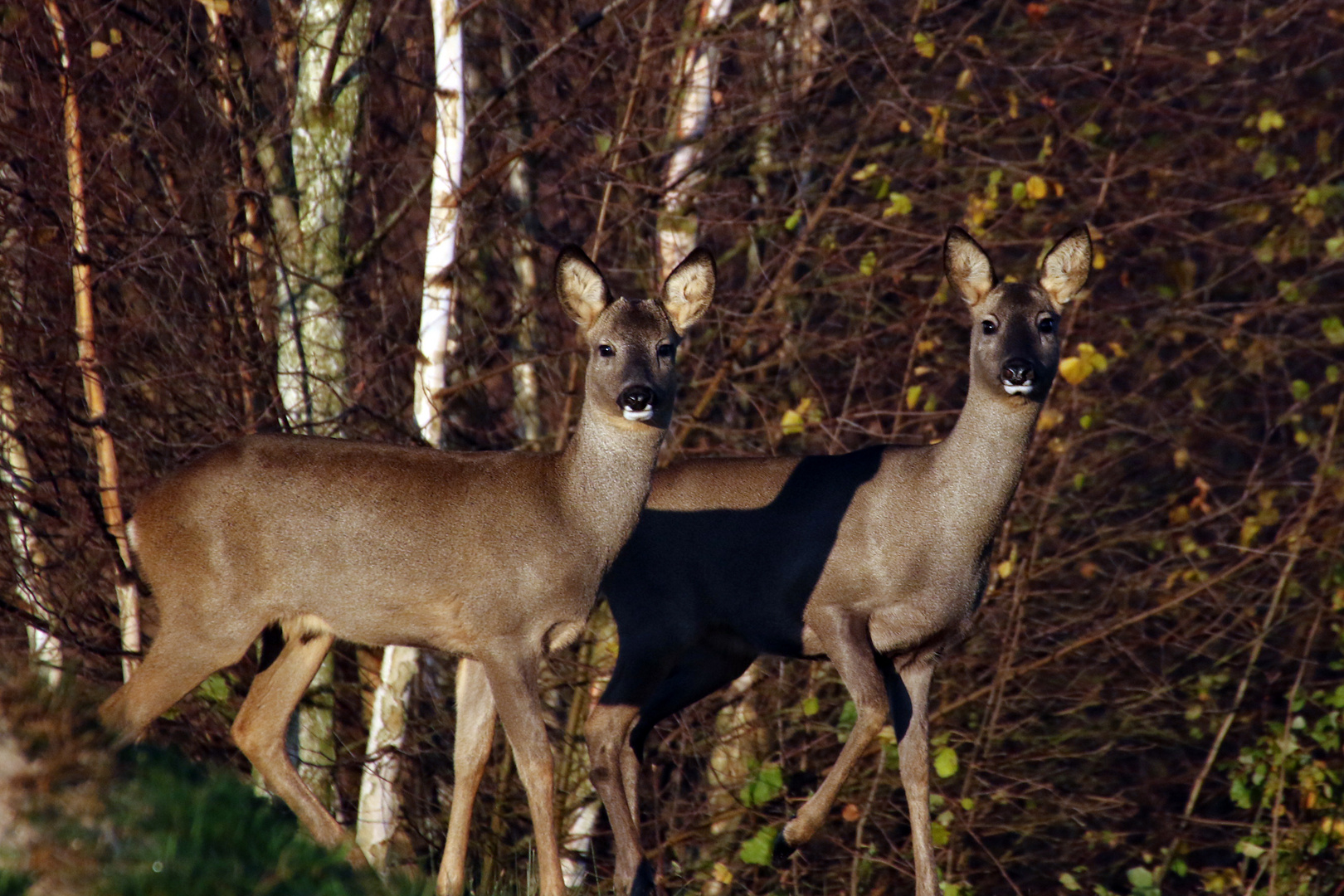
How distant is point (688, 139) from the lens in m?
8.50

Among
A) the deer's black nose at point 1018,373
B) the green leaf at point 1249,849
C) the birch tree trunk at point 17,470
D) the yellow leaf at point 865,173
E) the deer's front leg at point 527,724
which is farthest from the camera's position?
the yellow leaf at point 865,173

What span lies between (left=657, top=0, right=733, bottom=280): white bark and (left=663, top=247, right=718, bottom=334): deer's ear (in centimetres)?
204

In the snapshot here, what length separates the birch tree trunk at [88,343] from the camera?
7.07 metres

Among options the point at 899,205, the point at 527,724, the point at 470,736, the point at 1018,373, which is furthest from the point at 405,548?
the point at 899,205

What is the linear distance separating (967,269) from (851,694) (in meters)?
1.76

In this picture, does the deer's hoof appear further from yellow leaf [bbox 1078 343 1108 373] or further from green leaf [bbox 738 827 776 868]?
yellow leaf [bbox 1078 343 1108 373]

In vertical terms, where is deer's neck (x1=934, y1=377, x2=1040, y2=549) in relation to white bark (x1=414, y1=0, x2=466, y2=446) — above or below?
below

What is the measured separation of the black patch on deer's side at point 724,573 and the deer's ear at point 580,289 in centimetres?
87

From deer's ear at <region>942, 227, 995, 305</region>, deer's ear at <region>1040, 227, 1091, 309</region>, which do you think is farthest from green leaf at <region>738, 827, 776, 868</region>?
deer's ear at <region>1040, 227, 1091, 309</region>

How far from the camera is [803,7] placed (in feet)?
28.6

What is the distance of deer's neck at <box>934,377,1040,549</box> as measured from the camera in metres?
6.19

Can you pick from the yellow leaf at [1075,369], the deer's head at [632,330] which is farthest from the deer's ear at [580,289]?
the yellow leaf at [1075,369]

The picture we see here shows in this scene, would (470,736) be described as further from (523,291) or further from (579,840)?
(523,291)

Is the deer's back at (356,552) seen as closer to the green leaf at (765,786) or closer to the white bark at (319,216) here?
the white bark at (319,216)
